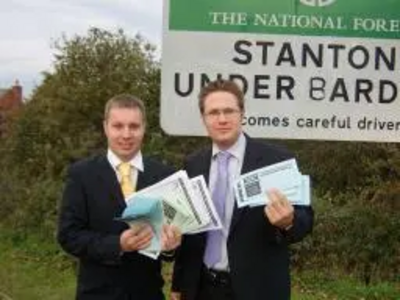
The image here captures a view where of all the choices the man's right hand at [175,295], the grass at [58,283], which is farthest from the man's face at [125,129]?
the grass at [58,283]

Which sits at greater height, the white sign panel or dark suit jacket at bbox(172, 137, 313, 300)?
the white sign panel

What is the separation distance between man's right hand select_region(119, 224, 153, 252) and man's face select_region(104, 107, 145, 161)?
0.39 meters

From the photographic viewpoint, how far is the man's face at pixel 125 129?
3.78m

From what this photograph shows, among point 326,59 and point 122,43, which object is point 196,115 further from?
point 122,43

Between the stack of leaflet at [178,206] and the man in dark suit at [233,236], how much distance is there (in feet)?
0.35

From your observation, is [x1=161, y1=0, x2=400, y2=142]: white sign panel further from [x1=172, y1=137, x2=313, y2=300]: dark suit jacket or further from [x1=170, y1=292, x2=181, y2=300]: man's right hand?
[x1=170, y1=292, x2=181, y2=300]: man's right hand

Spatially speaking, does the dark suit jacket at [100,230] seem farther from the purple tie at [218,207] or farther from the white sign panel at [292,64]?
the white sign panel at [292,64]

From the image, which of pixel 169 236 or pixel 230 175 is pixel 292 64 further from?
pixel 169 236

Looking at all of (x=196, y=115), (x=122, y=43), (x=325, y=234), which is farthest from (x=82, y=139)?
(x=196, y=115)

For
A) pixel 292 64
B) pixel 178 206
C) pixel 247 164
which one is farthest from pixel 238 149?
pixel 292 64

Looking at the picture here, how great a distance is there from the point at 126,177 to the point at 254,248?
0.66 m

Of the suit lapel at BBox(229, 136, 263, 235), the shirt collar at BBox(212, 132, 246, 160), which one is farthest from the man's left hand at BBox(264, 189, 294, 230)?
the shirt collar at BBox(212, 132, 246, 160)

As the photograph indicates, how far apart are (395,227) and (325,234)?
869 millimetres

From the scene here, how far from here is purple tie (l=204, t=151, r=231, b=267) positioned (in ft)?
12.1
